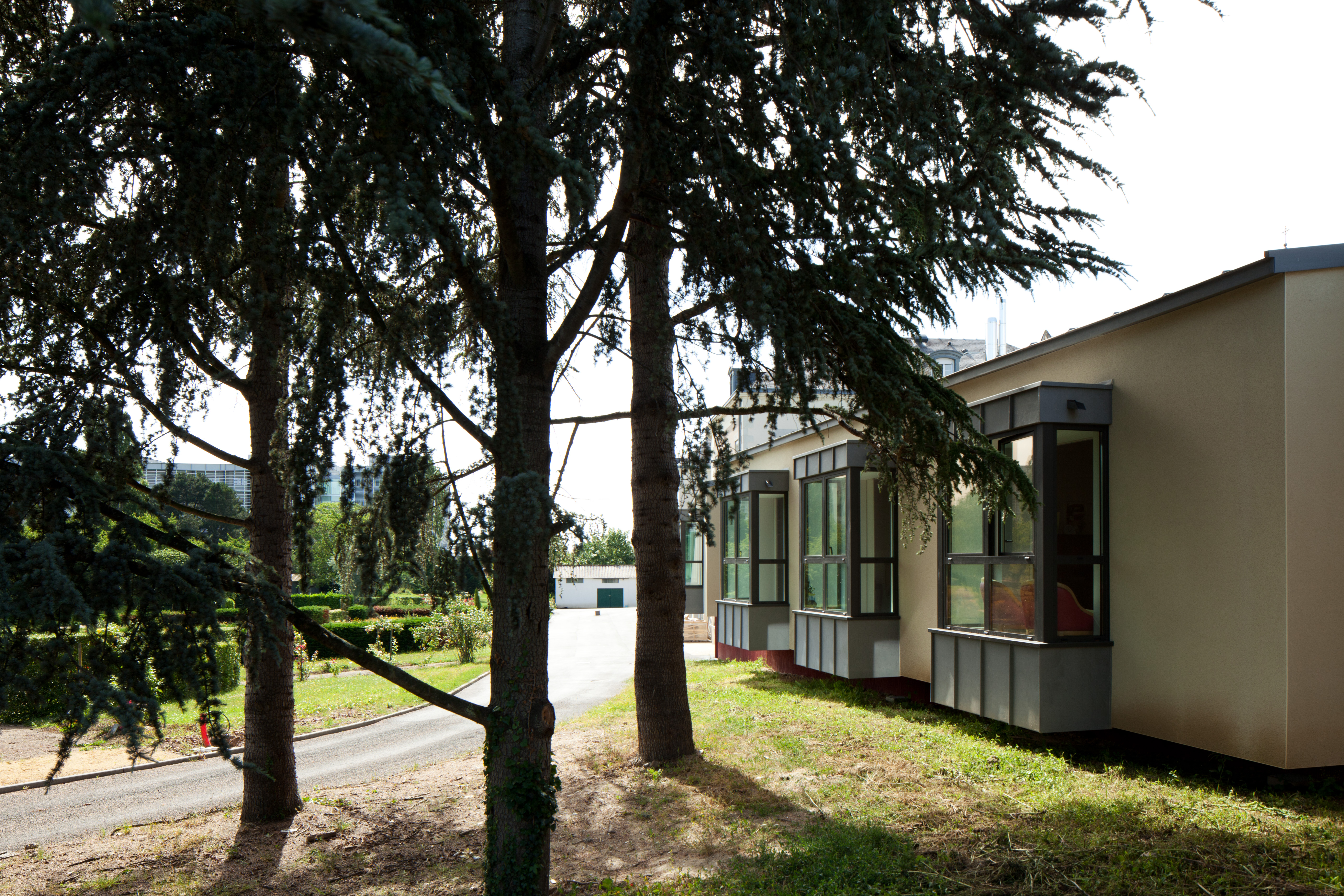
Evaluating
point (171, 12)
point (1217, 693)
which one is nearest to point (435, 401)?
point (171, 12)

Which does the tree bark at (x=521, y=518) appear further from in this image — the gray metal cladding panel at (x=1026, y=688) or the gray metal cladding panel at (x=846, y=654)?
the gray metal cladding panel at (x=846, y=654)

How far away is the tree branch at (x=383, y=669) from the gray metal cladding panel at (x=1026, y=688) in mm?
5246

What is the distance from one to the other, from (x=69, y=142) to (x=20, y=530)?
5.39 feet

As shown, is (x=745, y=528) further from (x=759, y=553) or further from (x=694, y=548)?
(x=694, y=548)

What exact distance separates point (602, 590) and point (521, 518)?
232 ft

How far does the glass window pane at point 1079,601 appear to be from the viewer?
8.59 metres

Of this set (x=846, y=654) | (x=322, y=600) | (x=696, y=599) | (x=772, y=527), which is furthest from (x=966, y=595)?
(x=322, y=600)

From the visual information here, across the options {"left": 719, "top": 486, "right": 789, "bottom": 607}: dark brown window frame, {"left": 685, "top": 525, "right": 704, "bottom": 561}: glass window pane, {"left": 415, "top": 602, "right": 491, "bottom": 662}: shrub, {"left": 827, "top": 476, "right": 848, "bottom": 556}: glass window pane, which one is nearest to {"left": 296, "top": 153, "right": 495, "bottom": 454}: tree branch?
{"left": 827, "top": 476, "right": 848, "bottom": 556}: glass window pane

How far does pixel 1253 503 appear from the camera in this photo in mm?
7094

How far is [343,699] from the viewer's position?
17.9 m

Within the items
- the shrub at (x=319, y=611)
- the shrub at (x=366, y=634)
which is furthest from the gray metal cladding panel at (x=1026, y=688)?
the shrub at (x=319, y=611)

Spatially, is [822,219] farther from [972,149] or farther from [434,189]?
[434,189]

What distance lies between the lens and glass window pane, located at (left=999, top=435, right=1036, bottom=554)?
875cm

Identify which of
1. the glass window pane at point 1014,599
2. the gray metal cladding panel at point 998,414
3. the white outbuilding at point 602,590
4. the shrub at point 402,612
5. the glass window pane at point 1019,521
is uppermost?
the gray metal cladding panel at point 998,414
